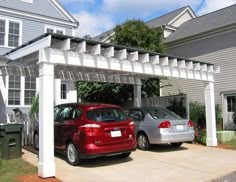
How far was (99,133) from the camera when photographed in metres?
8.16

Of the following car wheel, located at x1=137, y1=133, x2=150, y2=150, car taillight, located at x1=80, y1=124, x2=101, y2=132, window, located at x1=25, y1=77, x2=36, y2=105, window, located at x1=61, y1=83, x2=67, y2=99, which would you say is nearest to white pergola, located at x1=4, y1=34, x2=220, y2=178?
car taillight, located at x1=80, y1=124, x2=101, y2=132

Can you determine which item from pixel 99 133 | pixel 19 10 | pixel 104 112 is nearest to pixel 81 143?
pixel 99 133

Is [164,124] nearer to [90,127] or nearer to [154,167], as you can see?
[154,167]

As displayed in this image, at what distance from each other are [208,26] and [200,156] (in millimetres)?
12048

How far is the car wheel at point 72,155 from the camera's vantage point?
27.7 ft

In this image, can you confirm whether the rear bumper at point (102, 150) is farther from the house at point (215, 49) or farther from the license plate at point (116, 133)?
the house at point (215, 49)

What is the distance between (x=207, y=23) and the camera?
2102 cm

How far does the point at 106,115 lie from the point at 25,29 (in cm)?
1145

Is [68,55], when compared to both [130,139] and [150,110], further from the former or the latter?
[150,110]

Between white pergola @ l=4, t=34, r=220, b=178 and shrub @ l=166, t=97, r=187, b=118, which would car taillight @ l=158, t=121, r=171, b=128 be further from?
shrub @ l=166, t=97, r=187, b=118

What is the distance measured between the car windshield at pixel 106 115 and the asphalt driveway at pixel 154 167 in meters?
1.27

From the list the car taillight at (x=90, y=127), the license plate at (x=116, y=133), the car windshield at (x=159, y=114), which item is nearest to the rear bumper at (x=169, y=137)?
the car windshield at (x=159, y=114)

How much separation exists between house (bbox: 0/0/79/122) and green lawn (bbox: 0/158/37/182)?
7.66 metres

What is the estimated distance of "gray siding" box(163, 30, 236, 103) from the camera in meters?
18.1
